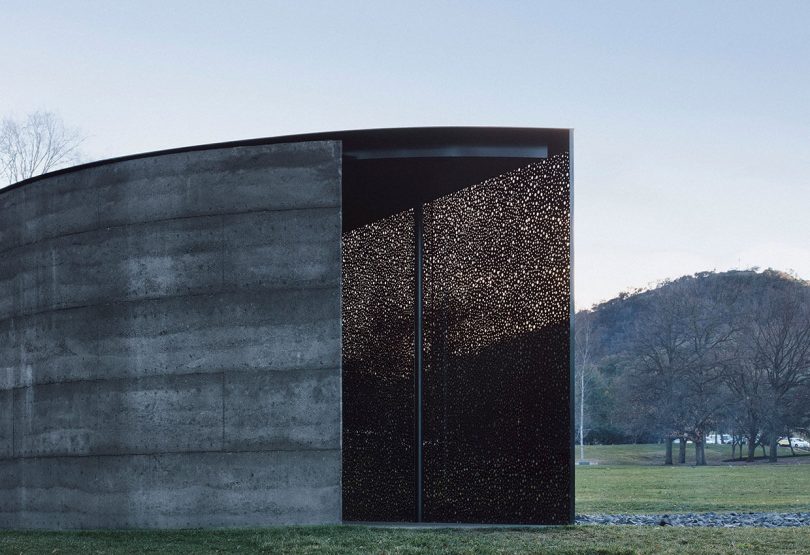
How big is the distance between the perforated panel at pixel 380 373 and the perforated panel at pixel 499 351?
0.89 feet

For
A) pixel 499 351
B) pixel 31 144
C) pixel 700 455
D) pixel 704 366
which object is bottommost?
pixel 700 455

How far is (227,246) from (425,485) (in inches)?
124

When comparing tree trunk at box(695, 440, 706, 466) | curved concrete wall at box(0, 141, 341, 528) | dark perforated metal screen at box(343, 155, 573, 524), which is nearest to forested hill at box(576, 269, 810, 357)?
tree trunk at box(695, 440, 706, 466)

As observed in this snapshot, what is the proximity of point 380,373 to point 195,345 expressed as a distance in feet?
8.99

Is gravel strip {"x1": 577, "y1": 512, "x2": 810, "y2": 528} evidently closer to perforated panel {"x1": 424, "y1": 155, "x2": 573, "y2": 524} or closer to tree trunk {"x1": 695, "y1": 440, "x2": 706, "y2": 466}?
perforated panel {"x1": 424, "y1": 155, "x2": 573, "y2": 524}

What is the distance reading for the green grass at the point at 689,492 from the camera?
1496 cm

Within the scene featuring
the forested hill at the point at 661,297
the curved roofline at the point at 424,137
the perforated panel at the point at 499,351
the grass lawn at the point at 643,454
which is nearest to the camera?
the curved roofline at the point at 424,137

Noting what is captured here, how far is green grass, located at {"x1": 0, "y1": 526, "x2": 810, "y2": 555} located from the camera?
6.67 metres

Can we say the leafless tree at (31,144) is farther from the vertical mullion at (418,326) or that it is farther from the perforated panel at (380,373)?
the vertical mullion at (418,326)

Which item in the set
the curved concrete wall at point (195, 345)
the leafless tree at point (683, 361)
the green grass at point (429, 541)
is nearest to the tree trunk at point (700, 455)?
the leafless tree at point (683, 361)

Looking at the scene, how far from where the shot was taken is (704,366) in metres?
38.7

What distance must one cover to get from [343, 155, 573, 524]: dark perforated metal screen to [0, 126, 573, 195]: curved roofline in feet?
1.33

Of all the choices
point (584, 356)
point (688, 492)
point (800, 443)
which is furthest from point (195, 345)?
point (800, 443)

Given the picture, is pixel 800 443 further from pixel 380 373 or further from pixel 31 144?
pixel 380 373
